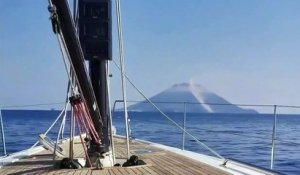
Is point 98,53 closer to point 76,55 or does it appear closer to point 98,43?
point 98,43

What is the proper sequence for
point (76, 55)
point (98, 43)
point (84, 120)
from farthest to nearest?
1. point (98, 43)
2. point (84, 120)
3. point (76, 55)

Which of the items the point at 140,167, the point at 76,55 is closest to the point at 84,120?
the point at 140,167

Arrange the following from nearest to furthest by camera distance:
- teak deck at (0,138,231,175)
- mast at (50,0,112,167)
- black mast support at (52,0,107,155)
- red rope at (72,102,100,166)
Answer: black mast support at (52,0,107,155), red rope at (72,102,100,166), teak deck at (0,138,231,175), mast at (50,0,112,167)

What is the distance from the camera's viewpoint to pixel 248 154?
49.5 feet

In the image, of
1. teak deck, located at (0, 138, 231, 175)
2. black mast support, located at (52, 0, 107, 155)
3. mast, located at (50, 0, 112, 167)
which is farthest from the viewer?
mast, located at (50, 0, 112, 167)

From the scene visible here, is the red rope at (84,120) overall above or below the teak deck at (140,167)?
above

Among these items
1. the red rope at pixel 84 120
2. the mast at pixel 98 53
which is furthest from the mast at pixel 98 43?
the red rope at pixel 84 120

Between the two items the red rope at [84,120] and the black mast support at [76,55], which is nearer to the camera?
the black mast support at [76,55]

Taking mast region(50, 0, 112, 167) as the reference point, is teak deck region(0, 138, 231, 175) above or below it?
below

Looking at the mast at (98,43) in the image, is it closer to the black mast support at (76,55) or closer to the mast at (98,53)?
the mast at (98,53)

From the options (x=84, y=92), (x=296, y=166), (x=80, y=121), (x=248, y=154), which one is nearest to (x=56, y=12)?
(x=84, y=92)

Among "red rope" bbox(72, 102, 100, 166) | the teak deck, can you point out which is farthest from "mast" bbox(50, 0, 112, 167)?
the teak deck

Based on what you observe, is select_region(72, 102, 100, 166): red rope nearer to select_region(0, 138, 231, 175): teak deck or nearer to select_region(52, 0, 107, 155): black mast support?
select_region(52, 0, 107, 155): black mast support

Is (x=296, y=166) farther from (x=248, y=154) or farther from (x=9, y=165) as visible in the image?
(x=9, y=165)
